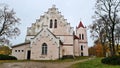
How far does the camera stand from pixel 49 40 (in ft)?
155

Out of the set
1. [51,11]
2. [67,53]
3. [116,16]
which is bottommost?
[67,53]

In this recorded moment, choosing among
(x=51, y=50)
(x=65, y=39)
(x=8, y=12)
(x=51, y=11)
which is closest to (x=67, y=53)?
(x=65, y=39)

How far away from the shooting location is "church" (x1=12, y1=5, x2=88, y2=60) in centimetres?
4688

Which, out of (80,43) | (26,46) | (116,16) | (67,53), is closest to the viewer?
(116,16)

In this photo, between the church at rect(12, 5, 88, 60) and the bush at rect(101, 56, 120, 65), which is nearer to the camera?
the bush at rect(101, 56, 120, 65)

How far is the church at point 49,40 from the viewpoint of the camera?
154 feet

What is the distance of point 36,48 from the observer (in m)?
46.9

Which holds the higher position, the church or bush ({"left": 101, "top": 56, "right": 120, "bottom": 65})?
the church

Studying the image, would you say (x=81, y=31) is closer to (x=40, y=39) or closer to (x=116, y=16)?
(x=40, y=39)

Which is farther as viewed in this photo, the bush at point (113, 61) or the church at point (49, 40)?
the church at point (49, 40)

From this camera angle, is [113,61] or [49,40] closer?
[113,61]

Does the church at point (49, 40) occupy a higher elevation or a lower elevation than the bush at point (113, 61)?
higher

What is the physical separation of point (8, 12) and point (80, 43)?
30.1m

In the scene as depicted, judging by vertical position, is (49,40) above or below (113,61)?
above
